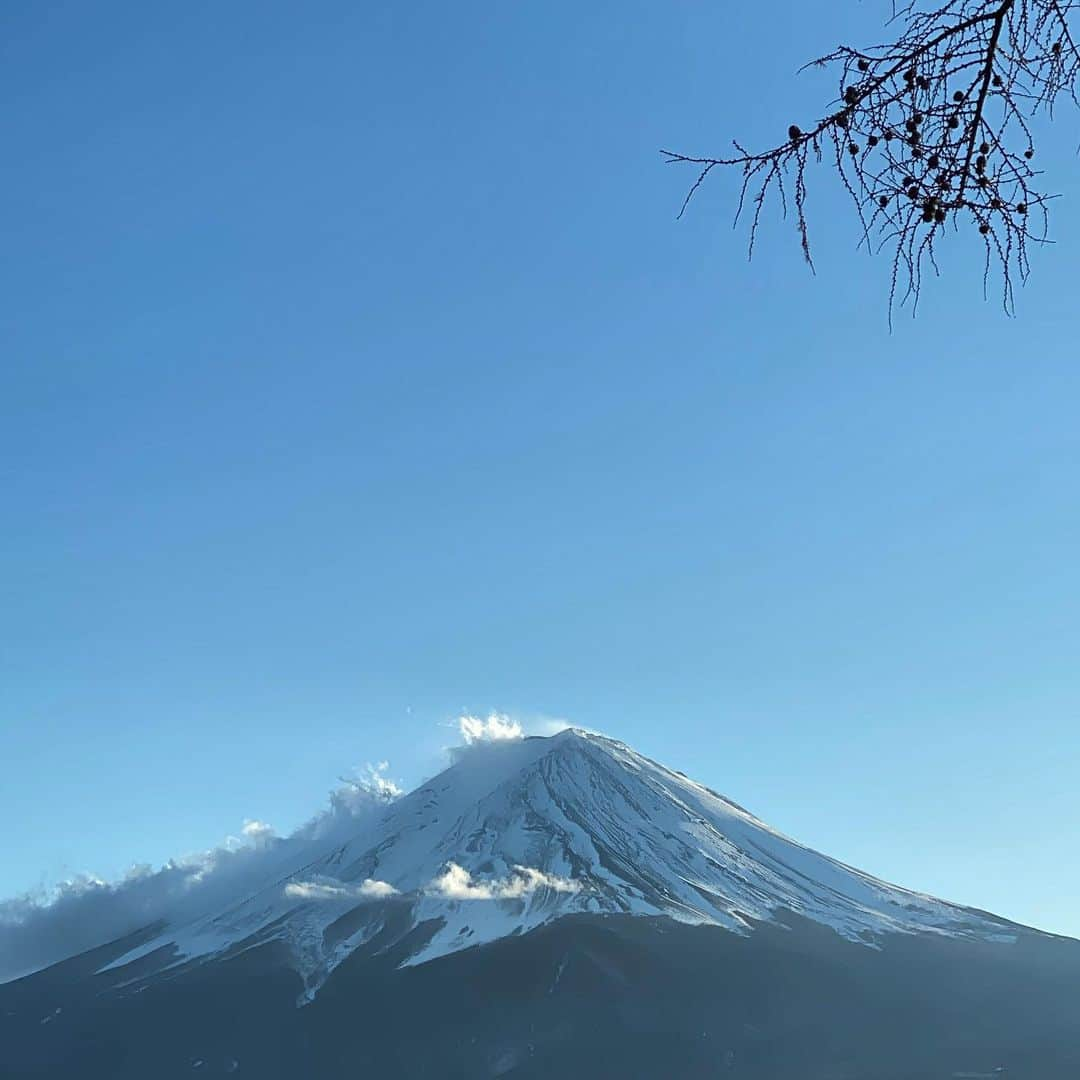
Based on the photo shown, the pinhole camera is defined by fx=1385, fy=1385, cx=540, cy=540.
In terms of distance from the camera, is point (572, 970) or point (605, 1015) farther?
point (572, 970)

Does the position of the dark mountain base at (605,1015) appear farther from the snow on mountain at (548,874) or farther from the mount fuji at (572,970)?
the snow on mountain at (548,874)

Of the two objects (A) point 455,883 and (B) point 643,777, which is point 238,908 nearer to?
(A) point 455,883

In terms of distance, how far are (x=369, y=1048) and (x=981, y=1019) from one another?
54.4 m

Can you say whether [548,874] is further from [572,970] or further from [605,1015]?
[605,1015]

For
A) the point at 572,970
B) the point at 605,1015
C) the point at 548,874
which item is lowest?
the point at 605,1015

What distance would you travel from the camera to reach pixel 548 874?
483 ft

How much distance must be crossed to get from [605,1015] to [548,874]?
2271 centimetres

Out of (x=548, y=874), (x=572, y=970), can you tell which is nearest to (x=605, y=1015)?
(x=572, y=970)

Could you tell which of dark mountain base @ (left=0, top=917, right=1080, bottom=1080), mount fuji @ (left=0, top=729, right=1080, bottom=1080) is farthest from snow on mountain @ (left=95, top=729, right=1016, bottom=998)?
dark mountain base @ (left=0, top=917, right=1080, bottom=1080)

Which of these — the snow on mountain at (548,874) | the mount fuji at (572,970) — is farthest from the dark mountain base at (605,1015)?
the snow on mountain at (548,874)

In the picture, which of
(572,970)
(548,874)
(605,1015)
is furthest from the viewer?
(548,874)

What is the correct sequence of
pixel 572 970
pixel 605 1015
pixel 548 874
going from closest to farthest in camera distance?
1. pixel 605 1015
2. pixel 572 970
3. pixel 548 874

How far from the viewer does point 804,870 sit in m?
158

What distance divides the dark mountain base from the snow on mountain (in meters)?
4.29
